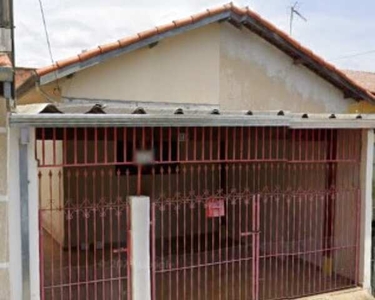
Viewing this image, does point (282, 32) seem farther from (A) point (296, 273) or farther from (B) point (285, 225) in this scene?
(A) point (296, 273)

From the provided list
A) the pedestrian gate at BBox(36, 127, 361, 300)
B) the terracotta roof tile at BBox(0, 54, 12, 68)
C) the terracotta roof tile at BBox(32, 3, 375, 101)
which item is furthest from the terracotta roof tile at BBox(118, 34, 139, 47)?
the terracotta roof tile at BBox(0, 54, 12, 68)

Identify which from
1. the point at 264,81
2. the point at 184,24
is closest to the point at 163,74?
the point at 184,24

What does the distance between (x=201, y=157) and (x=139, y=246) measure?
385 centimetres

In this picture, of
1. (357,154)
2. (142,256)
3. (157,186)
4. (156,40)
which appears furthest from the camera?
(157,186)

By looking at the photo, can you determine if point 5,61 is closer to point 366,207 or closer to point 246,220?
point 246,220

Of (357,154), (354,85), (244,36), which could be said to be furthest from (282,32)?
(357,154)

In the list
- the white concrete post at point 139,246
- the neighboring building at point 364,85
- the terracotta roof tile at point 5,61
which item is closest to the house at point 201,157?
the white concrete post at point 139,246

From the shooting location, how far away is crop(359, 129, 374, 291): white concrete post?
28.6 feet

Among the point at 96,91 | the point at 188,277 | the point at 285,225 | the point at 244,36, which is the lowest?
the point at 188,277

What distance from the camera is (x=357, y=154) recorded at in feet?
29.2

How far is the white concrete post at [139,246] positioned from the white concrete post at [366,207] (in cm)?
442

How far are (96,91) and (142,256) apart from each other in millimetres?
4004

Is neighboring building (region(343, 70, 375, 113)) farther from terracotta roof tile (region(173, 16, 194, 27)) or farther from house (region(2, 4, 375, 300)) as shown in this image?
terracotta roof tile (region(173, 16, 194, 27))

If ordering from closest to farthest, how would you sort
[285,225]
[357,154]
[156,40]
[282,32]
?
1. [357,154]
2. [156,40]
3. [282,32]
4. [285,225]
